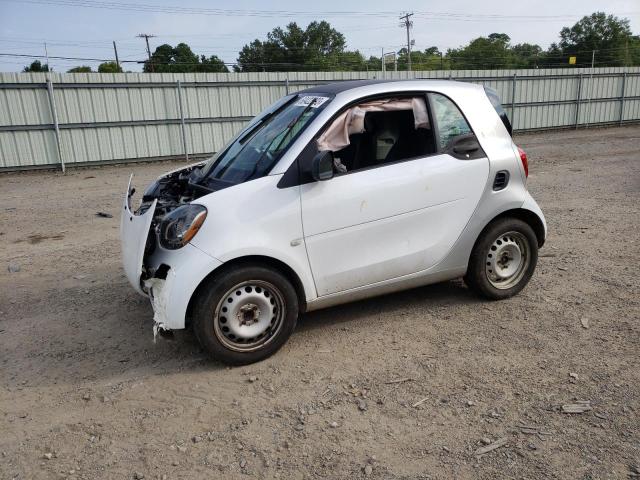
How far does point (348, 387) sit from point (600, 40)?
8135 centimetres

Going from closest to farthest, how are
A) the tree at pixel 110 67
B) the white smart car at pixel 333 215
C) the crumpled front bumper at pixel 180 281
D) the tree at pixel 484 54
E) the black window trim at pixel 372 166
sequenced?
the crumpled front bumper at pixel 180 281 → the white smart car at pixel 333 215 → the black window trim at pixel 372 166 → the tree at pixel 110 67 → the tree at pixel 484 54

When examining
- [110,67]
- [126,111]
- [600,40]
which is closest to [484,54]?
[600,40]

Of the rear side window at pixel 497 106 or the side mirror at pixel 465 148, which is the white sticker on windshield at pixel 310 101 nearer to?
the side mirror at pixel 465 148

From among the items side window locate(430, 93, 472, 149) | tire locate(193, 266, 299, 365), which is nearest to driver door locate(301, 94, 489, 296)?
side window locate(430, 93, 472, 149)

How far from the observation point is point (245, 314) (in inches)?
146

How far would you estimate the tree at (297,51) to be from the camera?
66.6 m

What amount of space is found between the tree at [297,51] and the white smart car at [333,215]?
207ft

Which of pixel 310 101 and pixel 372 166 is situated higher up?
pixel 310 101

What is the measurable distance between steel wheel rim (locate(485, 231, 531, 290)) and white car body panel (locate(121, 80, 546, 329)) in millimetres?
248

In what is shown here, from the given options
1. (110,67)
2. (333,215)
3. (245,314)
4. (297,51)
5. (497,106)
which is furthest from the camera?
(297,51)

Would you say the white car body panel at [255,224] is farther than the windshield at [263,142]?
No

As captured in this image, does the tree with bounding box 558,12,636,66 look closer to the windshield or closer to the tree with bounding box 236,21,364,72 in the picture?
the tree with bounding box 236,21,364,72

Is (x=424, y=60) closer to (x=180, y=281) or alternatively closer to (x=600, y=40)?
(x=600, y=40)

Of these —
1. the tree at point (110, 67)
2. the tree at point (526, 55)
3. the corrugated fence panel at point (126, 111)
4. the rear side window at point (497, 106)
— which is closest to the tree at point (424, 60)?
the tree at point (526, 55)
